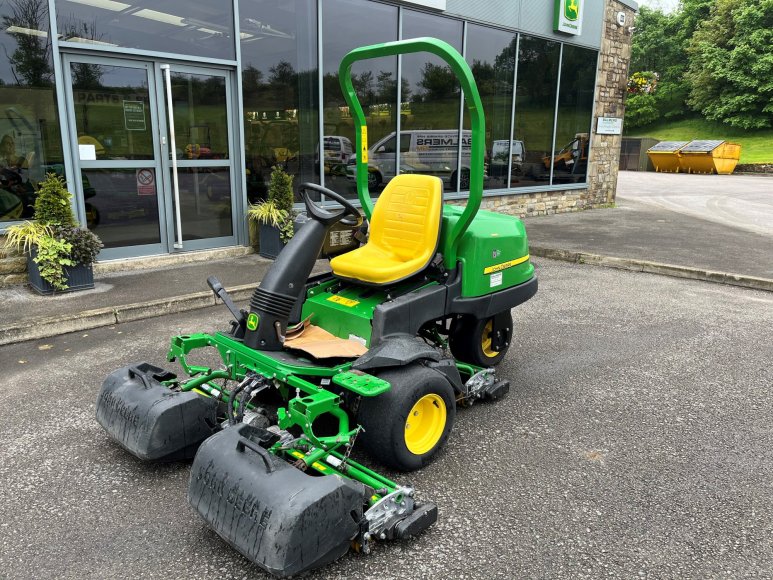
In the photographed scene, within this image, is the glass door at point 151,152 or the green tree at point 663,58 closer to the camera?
the glass door at point 151,152

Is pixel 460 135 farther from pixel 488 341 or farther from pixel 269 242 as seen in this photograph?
pixel 488 341

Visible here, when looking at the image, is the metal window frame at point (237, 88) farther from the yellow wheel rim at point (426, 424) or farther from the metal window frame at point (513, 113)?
the yellow wheel rim at point (426, 424)

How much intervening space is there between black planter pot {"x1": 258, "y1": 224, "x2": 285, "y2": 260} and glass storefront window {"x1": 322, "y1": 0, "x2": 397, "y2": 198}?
146 centimetres

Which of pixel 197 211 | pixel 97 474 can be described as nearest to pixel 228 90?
pixel 197 211

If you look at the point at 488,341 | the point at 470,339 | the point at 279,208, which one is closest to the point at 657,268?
the point at 488,341

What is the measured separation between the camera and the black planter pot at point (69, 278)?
239 inches

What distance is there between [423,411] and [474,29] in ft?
30.5

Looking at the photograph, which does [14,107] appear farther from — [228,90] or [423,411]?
[423,411]

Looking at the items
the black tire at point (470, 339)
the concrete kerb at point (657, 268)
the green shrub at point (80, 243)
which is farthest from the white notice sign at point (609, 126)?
the green shrub at point (80, 243)

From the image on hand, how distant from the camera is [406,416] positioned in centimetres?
298

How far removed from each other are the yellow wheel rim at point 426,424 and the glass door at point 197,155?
538 cm

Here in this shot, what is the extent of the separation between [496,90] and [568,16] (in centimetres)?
243

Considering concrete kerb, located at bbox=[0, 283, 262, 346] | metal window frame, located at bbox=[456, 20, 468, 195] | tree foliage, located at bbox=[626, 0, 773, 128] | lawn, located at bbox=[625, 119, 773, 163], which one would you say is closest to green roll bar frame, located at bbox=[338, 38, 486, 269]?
concrete kerb, located at bbox=[0, 283, 262, 346]

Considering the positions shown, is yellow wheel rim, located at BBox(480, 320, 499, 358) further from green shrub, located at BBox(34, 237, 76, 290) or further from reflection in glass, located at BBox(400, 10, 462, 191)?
reflection in glass, located at BBox(400, 10, 462, 191)
